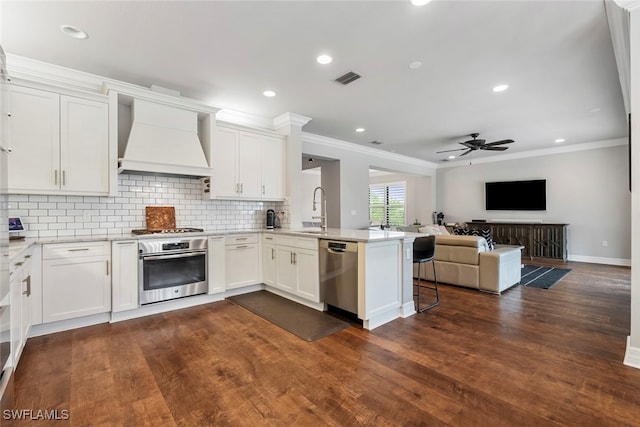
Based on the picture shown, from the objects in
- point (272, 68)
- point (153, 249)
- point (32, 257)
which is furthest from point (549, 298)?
point (32, 257)

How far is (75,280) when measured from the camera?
2.95 metres

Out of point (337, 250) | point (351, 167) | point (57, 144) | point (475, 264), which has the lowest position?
point (475, 264)

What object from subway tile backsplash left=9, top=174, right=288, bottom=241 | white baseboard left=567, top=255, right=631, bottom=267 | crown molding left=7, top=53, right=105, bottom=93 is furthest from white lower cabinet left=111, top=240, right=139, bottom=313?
white baseboard left=567, top=255, right=631, bottom=267

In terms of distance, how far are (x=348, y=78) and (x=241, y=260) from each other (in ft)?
9.17

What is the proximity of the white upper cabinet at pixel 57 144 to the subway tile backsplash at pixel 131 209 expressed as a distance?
1.09ft

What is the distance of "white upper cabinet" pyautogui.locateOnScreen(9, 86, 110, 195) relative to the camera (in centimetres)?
281

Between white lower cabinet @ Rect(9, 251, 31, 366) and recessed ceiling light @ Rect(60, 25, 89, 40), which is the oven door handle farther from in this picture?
recessed ceiling light @ Rect(60, 25, 89, 40)

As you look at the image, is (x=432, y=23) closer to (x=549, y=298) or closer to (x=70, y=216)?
(x=549, y=298)

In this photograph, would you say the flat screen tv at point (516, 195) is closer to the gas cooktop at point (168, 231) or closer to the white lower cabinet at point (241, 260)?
the white lower cabinet at point (241, 260)

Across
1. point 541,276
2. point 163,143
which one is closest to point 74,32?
point 163,143

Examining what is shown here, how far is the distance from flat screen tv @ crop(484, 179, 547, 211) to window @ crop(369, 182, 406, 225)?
2669 millimetres

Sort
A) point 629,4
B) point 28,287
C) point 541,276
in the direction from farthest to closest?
1. point 541,276
2. point 28,287
3. point 629,4

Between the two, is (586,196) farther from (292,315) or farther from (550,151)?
(292,315)
